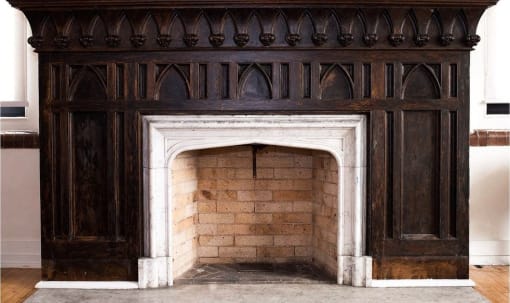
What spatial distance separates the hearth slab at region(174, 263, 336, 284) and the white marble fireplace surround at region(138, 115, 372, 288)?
0.27m

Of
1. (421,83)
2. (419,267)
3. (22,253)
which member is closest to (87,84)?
(22,253)

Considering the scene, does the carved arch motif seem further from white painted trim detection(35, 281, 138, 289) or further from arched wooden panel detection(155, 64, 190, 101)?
white painted trim detection(35, 281, 138, 289)

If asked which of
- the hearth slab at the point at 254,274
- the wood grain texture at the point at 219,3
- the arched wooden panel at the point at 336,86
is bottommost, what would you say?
the hearth slab at the point at 254,274

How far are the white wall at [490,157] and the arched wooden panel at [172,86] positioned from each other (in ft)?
8.84

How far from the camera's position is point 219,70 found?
3799mm

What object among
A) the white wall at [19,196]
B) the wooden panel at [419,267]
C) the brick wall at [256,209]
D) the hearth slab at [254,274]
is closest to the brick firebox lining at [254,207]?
the brick wall at [256,209]

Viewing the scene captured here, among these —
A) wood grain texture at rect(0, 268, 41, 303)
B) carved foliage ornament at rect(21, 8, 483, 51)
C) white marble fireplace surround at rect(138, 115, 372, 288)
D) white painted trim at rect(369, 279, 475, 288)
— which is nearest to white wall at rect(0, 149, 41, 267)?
wood grain texture at rect(0, 268, 41, 303)

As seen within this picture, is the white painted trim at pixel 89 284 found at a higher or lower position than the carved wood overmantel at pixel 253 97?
lower

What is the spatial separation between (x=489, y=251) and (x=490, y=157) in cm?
87

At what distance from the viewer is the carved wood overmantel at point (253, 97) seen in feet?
12.3

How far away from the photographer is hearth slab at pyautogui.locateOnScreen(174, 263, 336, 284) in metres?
4.05

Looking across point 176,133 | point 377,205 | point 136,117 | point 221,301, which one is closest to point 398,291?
point 377,205

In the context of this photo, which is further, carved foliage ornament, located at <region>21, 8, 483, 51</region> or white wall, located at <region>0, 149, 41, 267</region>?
white wall, located at <region>0, 149, 41, 267</region>

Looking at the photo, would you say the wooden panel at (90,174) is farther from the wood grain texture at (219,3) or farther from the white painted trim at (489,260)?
the white painted trim at (489,260)
